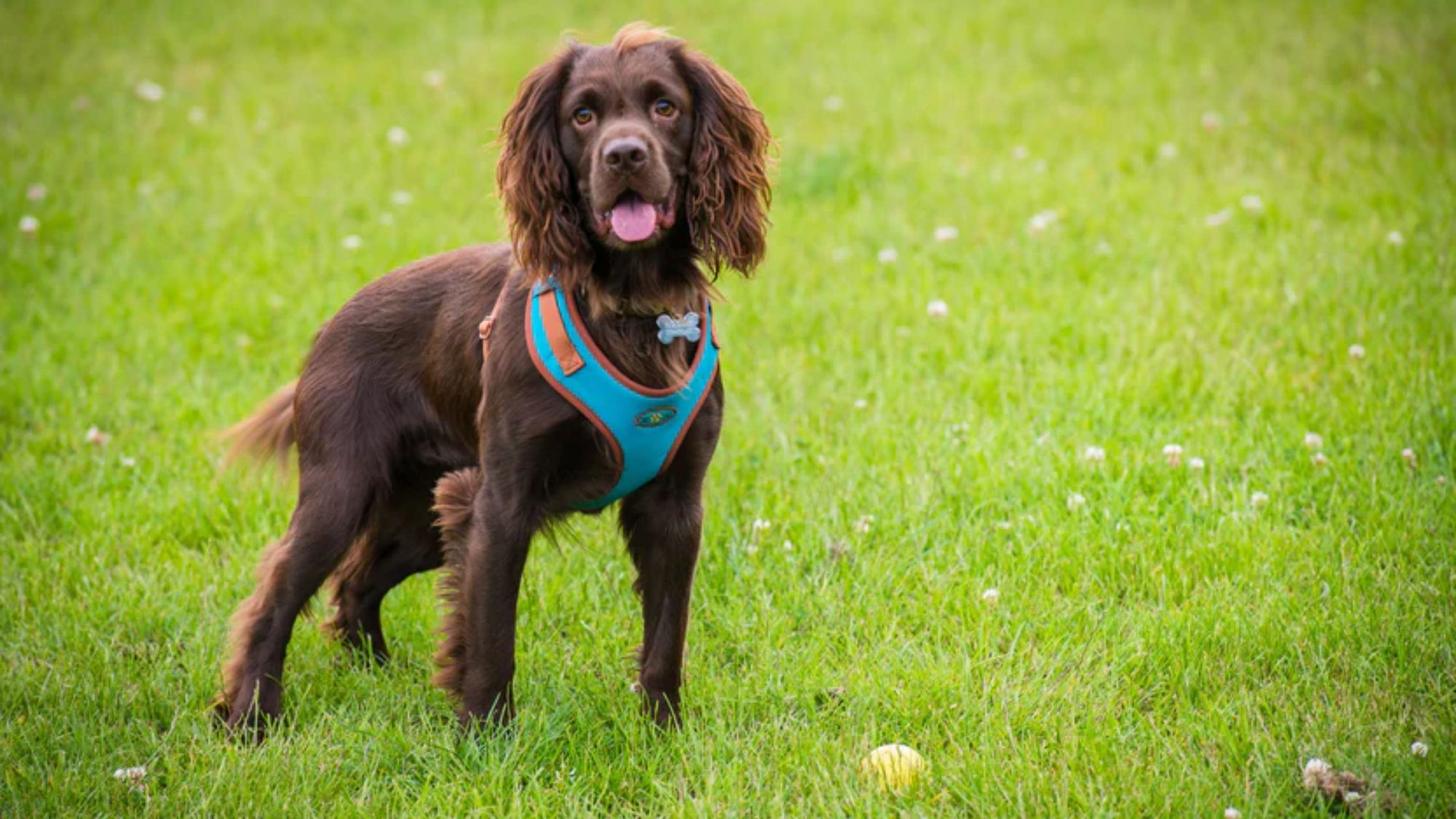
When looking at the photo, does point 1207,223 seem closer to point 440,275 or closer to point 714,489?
point 714,489

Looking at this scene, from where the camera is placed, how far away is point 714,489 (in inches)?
169

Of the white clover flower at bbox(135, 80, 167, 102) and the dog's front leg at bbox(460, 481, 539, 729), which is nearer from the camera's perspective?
the dog's front leg at bbox(460, 481, 539, 729)

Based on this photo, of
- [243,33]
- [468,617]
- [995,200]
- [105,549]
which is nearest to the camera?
[468,617]

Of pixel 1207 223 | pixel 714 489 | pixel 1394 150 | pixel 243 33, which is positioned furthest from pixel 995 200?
pixel 243 33

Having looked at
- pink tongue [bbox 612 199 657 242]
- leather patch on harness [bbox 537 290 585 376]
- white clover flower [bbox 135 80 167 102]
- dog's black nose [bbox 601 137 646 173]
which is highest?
dog's black nose [bbox 601 137 646 173]

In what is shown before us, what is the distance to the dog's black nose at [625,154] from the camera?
2.80 meters

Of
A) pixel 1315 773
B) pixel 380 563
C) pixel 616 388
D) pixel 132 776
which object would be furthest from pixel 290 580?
pixel 1315 773

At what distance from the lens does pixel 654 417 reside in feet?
9.61

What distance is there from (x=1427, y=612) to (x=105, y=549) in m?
3.72

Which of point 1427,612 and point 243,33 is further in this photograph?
point 243,33

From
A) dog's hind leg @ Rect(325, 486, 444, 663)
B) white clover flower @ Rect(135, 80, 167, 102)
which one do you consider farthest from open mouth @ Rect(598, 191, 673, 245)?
white clover flower @ Rect(135, 80, 167, 102)

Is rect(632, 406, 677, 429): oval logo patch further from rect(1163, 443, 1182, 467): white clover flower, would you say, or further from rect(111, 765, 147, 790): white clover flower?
rect(1163, 443, 1182, 467): white clover flower

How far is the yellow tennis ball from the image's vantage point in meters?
2.77

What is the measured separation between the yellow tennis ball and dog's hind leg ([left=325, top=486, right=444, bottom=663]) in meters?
1.41
